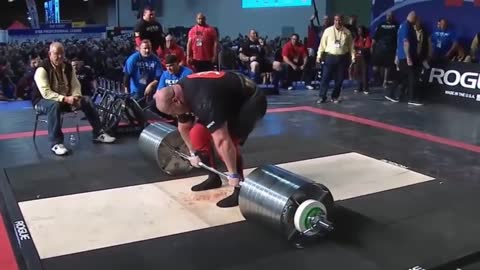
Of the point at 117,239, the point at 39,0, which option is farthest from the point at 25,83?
the point at 39,0

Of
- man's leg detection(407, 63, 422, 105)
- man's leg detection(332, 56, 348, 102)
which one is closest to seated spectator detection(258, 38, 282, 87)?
man's leg detection(332, 56, 348, 102)

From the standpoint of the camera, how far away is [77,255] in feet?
8.16

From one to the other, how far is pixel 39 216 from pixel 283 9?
35.1 feet

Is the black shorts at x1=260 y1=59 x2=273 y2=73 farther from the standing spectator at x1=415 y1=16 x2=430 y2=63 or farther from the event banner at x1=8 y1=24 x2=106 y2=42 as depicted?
the event banner at x1=8 y1=24 x2=106 y2=42

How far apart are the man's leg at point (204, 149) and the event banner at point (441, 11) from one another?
18.3 ft

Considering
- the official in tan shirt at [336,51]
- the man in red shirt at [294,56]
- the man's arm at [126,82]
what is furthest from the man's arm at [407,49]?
the man's arm at [126,82]

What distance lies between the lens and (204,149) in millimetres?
3467

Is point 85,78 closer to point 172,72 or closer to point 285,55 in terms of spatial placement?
point 172,72

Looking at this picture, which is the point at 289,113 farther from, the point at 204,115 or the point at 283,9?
the point at 283,9

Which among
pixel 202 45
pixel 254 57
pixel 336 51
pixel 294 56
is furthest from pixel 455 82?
pixel 202 45

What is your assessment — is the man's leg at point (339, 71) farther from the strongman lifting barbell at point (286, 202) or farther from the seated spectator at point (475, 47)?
the strongman lifting barbell at point (286, 202)

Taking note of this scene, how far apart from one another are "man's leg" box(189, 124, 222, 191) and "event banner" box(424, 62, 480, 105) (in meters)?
4.53

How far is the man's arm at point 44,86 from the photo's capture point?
14.2 ft

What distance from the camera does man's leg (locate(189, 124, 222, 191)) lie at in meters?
3.37
